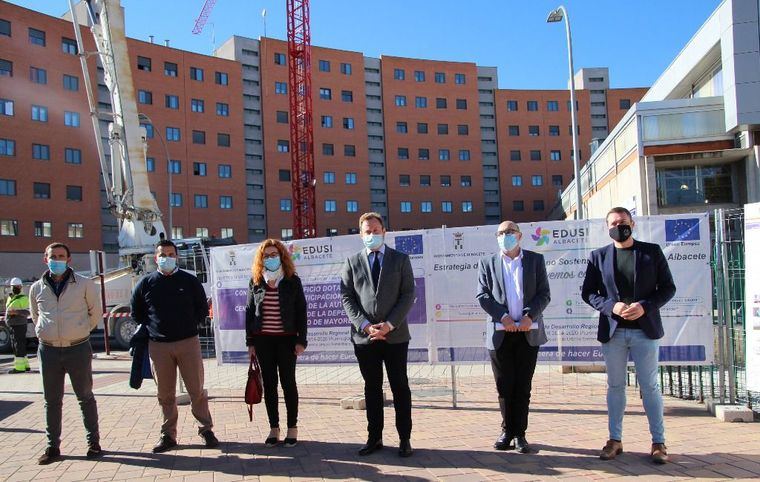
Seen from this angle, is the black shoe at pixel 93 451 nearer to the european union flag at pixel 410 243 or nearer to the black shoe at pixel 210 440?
the black shoe at pixel 210 440

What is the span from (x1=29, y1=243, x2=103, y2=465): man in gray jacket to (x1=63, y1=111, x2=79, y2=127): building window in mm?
49341

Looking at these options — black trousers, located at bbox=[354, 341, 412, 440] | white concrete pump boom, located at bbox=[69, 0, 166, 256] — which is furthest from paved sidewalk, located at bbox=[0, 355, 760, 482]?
white concrete pump boom, located at bbox=[69, 0, 166, 256]

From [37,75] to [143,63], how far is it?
9.81 meters

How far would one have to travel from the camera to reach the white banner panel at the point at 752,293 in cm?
561

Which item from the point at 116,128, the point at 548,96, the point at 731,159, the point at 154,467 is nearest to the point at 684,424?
the point at 154,467

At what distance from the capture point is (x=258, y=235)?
206 ft

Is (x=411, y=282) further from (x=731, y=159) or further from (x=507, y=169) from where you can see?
(x=507, y=169)

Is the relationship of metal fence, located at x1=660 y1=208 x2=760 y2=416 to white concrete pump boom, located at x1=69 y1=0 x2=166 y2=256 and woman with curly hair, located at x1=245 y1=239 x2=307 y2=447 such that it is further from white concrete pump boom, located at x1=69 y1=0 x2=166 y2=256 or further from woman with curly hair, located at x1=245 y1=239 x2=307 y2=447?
white concrete pump boom, located at x1=69 y1=0 x2=166 y2=256

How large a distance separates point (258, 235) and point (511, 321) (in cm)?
5925

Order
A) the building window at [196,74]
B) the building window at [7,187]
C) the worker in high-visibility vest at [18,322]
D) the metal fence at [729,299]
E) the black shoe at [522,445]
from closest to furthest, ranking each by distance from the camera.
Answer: the black shoe at [522,445], the metal fence at [729,299], the worker in high-visibility vest at [18,322], the building window at [7,187], the building window at [196,74]

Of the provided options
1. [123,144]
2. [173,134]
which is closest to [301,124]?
[173,134]

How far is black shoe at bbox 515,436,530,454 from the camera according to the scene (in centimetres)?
498

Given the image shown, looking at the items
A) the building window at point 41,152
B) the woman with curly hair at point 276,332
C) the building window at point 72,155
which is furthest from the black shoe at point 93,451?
the building window at point 72,155

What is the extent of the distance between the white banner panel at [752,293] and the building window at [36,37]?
53.3 metres
